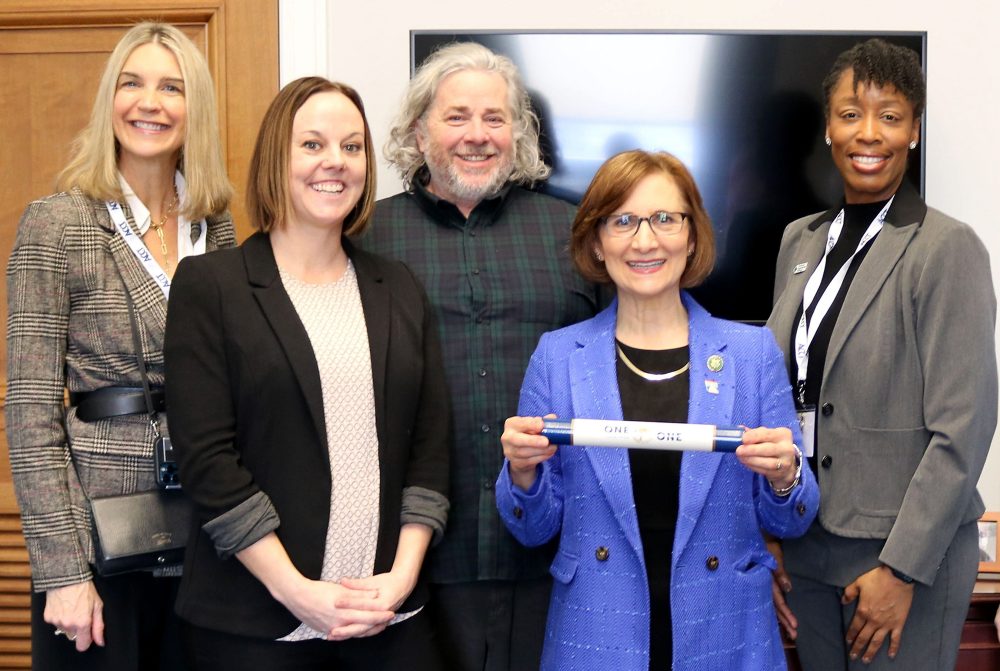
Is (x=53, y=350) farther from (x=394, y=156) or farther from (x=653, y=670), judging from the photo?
(x=653, y=670)

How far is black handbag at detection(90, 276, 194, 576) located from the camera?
1913 mm

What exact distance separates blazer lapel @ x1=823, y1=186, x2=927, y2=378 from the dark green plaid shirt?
0.55 metres

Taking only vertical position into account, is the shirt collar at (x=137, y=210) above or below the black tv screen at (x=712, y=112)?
below

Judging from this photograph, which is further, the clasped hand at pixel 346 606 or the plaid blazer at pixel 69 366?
the plaid blazer at pixel 69 366

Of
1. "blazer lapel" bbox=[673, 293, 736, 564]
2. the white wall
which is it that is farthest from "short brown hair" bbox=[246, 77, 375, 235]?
the white wall

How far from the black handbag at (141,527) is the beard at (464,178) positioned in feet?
2.45

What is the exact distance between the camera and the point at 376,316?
75.7 inches

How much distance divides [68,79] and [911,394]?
277 cm

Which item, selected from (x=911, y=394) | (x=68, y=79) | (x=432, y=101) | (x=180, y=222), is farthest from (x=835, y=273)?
(x=68, y=79)

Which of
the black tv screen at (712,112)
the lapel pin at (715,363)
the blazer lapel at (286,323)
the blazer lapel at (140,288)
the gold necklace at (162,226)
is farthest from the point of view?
the black tv screen at (712,112)

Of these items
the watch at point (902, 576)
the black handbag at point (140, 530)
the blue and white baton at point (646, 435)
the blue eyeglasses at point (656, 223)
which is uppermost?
the blue eyeglasses at point (656, 223)

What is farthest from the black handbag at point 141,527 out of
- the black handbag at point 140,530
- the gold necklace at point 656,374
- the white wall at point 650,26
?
the white wall at point 650,26

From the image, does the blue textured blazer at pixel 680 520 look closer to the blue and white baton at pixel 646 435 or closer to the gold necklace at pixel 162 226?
the blue and white baton at pixel 646 435

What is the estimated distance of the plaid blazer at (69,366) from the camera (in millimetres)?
1916
